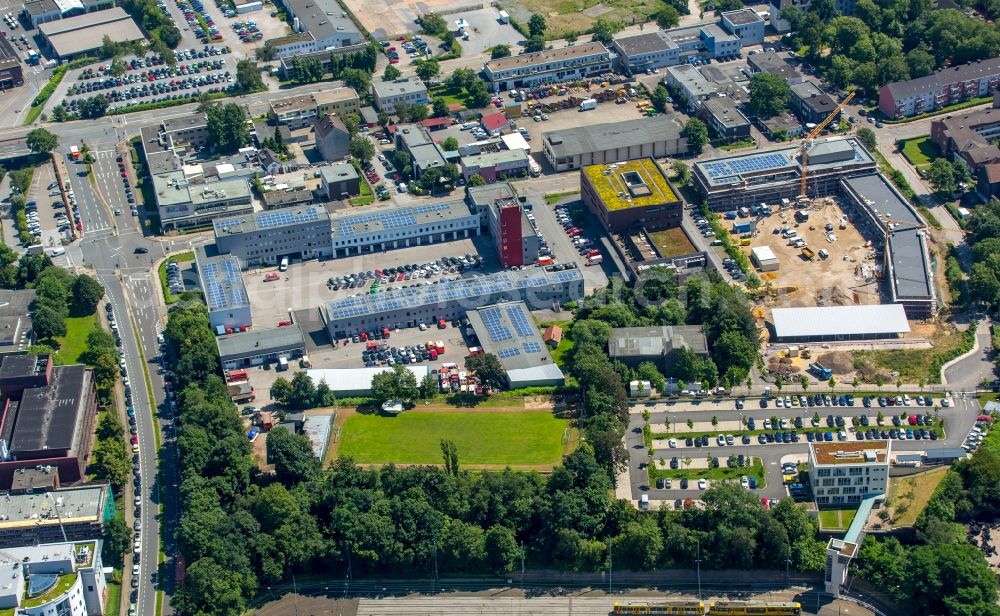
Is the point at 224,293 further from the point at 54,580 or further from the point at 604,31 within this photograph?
the point at 604,31

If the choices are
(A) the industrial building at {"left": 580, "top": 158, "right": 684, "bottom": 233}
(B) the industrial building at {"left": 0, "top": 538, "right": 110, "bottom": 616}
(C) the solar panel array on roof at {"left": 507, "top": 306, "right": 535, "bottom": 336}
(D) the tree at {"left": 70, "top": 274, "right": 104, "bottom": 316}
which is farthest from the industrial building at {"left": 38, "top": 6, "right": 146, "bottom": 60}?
(B) the industrial building at {"left": 0, "top": 538, "right": 110, "bottom": 616}

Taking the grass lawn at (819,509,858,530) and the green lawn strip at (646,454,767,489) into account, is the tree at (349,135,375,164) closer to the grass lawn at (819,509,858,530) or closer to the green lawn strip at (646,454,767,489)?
the green lawn strip at (646,454,767,489)

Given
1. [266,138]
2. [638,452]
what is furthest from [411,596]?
[266,138]

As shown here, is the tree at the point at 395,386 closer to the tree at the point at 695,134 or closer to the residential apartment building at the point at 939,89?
the tree at the point at 695,134

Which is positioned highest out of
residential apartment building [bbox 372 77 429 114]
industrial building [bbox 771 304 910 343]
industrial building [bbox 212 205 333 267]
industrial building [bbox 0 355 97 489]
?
residential apartment building [bbox 372 77 429 114]

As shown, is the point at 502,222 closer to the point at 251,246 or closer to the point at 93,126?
the point at 251,246

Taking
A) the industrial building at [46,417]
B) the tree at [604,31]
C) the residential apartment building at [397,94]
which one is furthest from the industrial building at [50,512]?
the tree at [604,31]
